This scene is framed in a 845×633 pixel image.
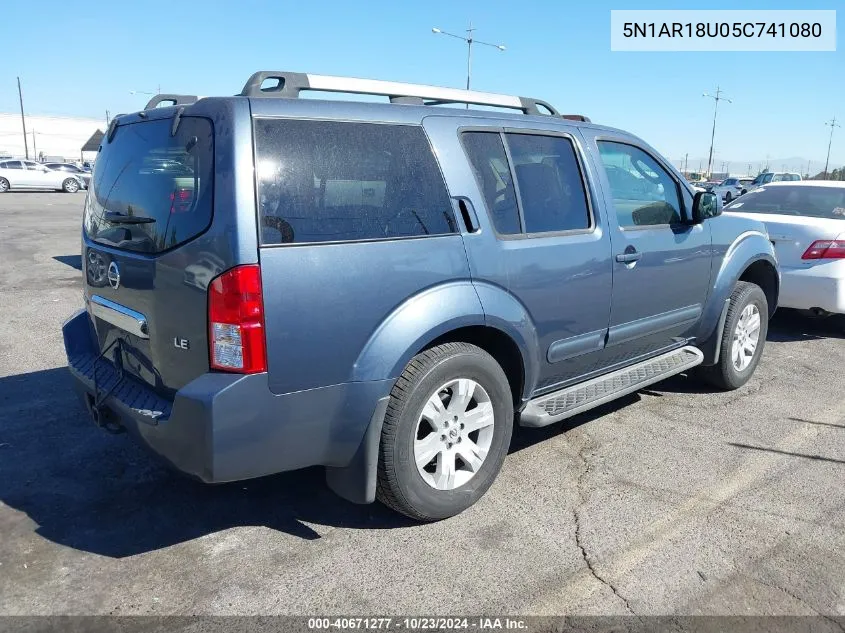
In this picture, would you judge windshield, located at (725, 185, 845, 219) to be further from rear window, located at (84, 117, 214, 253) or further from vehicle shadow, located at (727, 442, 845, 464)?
rear window, located at (84, 117, 214, 253)

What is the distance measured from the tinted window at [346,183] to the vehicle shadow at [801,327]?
207 inches

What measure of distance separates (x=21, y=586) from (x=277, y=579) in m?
1.03

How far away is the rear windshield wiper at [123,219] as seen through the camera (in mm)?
3115

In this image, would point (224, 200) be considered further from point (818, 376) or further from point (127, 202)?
point (818, 376)

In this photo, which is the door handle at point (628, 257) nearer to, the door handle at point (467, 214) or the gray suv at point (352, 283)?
the gray suv at point (352, 283)

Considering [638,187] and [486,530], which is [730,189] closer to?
[638,187]

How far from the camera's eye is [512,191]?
3.75 meters

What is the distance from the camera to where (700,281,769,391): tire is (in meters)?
5.25

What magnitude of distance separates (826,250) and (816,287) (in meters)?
0.35

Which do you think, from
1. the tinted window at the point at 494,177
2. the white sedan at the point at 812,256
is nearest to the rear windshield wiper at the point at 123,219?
the tinted window at the point at 494,177

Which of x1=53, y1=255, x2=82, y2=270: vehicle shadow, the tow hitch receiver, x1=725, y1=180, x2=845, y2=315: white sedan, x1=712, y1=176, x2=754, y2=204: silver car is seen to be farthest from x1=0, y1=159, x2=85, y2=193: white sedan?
the tow hitch receiver

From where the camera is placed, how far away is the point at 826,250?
6656 millimetres

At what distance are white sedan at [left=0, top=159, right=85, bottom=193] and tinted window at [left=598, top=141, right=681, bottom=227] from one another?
115 feet

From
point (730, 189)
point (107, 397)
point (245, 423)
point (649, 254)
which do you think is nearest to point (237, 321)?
point (245, 423)
